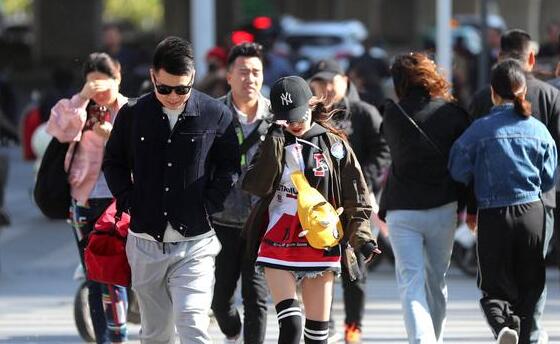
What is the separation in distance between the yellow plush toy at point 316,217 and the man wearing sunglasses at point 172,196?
0.36 m

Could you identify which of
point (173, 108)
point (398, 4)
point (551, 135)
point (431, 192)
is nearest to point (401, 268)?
point (431, 192)

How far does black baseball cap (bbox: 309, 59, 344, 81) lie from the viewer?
31.2ft

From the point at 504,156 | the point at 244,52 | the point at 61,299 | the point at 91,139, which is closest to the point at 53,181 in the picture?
the point at 91,139

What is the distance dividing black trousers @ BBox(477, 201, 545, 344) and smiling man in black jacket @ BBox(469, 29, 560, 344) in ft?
0.27

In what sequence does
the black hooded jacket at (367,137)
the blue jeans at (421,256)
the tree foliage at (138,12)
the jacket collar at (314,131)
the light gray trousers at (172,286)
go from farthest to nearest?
the tree foliage at (138,12) → the black hooded jacket at (367,137) → the blue jeans at (421,256) → the jacket collar at (314,131) → the light gray trousers at (172,286)

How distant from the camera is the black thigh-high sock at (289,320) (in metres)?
7.22

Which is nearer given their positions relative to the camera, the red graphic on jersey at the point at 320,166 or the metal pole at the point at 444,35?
the red graphic on jersey at the point at 320,166

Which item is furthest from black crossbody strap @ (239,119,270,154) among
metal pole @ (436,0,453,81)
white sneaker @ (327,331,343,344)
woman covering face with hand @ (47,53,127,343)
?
metal pole @ (436,0,453,81)

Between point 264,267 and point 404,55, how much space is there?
5.96ft

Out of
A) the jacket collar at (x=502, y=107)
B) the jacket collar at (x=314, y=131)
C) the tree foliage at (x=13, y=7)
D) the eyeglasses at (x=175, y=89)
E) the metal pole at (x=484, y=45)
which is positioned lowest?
the tree foliage at (x=13, y=7)

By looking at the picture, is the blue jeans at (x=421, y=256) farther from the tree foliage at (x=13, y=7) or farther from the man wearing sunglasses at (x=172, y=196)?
the tree foliage at (x=13, y=7)

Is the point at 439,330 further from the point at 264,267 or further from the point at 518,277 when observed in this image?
the point at 264,267

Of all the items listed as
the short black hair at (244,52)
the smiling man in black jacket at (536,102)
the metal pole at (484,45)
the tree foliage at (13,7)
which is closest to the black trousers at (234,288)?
the short black hair at (244,52)

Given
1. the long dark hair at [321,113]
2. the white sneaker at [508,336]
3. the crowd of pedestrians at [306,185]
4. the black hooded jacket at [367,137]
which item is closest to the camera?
the crowd of pedestrians at [306,185]
